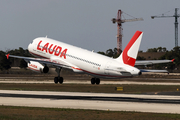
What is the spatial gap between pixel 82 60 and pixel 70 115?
3959cm

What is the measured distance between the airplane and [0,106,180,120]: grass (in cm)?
2951

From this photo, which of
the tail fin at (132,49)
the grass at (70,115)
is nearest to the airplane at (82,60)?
the tail fin at (132,49)

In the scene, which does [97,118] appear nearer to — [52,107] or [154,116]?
[154,116]

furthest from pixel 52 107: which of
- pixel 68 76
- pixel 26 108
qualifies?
pixel 68 76

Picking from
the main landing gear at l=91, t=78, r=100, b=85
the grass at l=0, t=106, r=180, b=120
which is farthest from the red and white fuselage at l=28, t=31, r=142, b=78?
the grass at l=0, t=106, r=180, b=120

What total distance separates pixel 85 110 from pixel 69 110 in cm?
122

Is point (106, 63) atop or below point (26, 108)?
atop

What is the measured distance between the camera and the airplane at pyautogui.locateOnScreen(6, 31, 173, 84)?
191 ft

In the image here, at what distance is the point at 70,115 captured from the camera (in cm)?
2647

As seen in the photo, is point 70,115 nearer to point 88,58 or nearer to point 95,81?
point 88,58

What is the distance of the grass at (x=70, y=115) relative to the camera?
25.1 m

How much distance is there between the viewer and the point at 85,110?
29.0 meters

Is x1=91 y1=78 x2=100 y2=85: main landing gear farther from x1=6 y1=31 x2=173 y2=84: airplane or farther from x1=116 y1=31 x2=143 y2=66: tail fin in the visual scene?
x1=116 y1=31 x2=143 y2=66: tail fin

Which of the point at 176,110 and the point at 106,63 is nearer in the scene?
the point at 176,110
